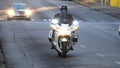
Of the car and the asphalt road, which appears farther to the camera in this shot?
the car

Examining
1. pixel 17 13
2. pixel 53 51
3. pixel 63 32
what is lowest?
pixel 17 13

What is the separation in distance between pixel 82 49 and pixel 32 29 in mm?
12761

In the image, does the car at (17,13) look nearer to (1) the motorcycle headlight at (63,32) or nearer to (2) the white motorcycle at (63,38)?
(2) the white motorcycle at (63,38)

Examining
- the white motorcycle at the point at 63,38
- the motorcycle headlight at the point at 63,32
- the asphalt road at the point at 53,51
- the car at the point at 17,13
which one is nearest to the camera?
the asphalt road at the point at 53,51

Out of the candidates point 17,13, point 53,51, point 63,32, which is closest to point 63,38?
point 63,32

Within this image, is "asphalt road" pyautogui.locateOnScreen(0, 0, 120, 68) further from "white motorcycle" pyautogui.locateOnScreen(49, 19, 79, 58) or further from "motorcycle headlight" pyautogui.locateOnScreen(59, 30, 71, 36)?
"motorcycle headlight" pyautogui.locateOnScreen(59, 30, 71, 36)

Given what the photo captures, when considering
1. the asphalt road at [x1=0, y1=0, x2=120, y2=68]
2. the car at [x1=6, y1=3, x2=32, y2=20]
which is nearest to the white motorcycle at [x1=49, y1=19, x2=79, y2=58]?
the asphalt road at [x1=0, y1=0, x2=120, y2=68]

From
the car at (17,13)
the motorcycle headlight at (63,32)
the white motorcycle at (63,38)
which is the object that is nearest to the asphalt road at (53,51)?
the white motorcycle at (63,38)

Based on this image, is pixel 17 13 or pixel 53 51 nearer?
pixel 53 51

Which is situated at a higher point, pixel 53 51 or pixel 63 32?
pixel 63 32

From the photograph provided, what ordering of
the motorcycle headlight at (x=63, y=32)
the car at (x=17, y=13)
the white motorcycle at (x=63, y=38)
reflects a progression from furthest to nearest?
1. the car at (x=17, y=13)
2. the motorcycle headlight at (x=63, y=32)
3. the white motorcycle at (x=63, y=38)

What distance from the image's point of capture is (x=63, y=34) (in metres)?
19.8

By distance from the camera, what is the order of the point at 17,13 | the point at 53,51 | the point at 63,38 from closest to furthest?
the point at 63,38
the point at 53,51
the point at 17,13

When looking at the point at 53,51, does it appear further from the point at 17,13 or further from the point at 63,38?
the point at 17,13
